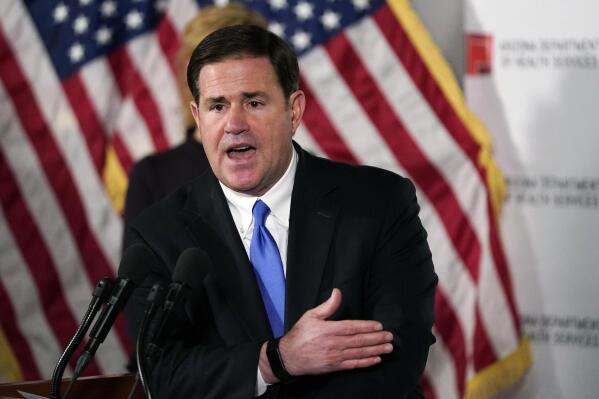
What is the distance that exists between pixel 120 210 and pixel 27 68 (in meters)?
0.66

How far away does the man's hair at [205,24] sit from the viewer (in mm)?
2848

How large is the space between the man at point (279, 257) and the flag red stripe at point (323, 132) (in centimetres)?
139

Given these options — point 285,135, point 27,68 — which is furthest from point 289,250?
point 27,68

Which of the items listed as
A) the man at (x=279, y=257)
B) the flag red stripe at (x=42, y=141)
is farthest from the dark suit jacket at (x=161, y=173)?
the man at (x=279, y=257)

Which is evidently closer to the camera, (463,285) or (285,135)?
(285,135)

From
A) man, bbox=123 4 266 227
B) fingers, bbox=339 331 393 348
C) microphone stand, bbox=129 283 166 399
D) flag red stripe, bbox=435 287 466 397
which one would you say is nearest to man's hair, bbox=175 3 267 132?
man, bbox=123 4 266 227

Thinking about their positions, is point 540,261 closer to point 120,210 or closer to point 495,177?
point 495,177

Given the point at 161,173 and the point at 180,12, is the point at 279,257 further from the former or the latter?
the point at 180,12

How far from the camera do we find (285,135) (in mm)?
1914

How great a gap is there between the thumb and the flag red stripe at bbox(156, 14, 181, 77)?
205 cm

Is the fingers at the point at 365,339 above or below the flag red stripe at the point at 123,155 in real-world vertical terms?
below

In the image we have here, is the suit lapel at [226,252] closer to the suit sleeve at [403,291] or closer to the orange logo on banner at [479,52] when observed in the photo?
the suit sleeve at [403,291]

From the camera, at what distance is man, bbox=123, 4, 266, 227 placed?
2.86m

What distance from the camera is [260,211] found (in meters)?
1.95
